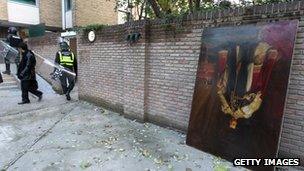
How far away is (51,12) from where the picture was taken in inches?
709

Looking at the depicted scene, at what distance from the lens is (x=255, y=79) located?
14.2 ft

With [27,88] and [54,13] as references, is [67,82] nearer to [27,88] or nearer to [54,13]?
[27,88]

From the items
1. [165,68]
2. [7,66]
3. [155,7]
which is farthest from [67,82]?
[165,68]

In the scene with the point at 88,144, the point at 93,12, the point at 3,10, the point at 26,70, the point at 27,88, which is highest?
the point at 93,12

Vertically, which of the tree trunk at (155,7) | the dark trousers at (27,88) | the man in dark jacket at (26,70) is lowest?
the dark trousers at (27,88)

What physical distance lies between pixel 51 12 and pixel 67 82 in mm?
10132

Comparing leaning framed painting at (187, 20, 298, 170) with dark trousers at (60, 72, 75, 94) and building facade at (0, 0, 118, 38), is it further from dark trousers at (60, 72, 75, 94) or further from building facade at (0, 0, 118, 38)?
building facade at (0, 0, 118, 38)

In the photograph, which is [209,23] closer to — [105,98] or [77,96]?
[105,98]

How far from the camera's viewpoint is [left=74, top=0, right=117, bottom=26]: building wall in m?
17.3

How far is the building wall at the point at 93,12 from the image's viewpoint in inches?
682

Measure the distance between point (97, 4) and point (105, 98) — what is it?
11940mm

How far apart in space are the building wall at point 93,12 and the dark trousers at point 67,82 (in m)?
8.72

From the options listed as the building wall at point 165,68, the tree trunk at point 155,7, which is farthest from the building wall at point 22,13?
the tree trunk at point 155,7

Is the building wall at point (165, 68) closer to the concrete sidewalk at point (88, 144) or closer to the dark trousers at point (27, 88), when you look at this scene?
the concrete sidewalk at point (88, 144)
